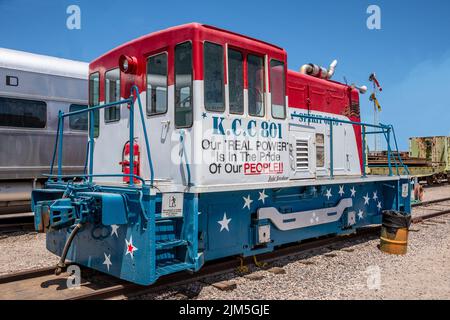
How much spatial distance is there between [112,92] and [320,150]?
12.8 ft

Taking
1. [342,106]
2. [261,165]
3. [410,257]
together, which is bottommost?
[410,257]

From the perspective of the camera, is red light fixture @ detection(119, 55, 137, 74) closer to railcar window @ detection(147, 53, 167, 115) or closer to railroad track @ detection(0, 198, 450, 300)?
railcar window @ detection(147, 53, 167, 115)

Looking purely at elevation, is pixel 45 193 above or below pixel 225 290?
above

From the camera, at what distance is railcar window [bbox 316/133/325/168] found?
24.8 ft

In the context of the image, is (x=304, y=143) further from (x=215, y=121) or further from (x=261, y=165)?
(x=215, y=121)

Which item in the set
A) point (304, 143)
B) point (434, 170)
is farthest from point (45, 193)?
point (434, 170)

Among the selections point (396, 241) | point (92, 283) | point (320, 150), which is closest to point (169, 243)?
point (92, 283)

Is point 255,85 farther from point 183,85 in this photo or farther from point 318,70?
point 318,70

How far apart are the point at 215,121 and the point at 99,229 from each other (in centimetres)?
201

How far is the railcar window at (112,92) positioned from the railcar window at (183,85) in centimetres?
131

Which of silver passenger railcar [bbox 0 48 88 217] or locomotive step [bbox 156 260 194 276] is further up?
silver passenger railcar [bbox 0 48 88 217]

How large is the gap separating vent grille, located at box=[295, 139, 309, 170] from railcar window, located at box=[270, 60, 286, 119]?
3.53 ft

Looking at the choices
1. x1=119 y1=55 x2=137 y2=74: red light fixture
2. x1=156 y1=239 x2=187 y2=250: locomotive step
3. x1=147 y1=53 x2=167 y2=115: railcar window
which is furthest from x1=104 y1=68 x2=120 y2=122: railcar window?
x1=156 y1=239 x2=187 y2=250: locomotive step
